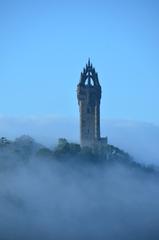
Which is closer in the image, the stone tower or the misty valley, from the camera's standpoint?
the misty valley

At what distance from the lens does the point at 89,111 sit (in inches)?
6836

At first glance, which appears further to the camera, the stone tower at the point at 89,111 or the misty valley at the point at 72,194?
the stone tower at the point at 89,111

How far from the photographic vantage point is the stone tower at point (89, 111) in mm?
171750

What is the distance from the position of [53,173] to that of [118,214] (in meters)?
14.9

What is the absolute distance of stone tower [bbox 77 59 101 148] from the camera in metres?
172

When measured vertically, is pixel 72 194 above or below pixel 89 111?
below

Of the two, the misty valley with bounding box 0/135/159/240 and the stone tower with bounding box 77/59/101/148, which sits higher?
the stone tower with bounding box 77/59/101/148

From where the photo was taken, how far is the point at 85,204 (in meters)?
152

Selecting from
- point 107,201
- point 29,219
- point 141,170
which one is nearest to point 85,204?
point 107,201

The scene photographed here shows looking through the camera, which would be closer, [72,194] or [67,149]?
[72,194]

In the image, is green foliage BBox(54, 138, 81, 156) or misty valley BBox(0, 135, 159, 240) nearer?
misty valley BBox(0, 135, 159, 240)

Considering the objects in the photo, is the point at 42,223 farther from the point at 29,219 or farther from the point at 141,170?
the point at 141,170

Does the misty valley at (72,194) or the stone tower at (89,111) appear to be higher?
the stone tower at (89,111)

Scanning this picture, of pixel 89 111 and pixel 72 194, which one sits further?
pixel 89 111
